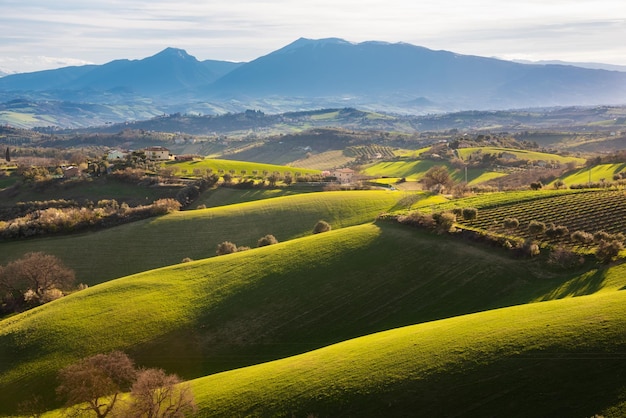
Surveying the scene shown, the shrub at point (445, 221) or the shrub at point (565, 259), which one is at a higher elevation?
the shrub at point (445, 221)

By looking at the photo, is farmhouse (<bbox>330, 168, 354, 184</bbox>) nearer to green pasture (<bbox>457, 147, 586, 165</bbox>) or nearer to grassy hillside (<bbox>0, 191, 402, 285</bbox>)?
grassy hillside (<bbox>0, 191, 402, 285</bbox>)

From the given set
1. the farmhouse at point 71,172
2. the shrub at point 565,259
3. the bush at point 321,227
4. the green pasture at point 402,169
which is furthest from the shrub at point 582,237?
the green pasture at point 402,169

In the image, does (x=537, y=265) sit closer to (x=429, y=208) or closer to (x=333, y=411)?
(x=429, y=208)

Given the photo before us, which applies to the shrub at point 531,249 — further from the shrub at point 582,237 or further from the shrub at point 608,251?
the shrub at point 608,251

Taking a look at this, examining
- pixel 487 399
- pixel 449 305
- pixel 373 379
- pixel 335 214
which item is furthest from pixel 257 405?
pixel 335 214

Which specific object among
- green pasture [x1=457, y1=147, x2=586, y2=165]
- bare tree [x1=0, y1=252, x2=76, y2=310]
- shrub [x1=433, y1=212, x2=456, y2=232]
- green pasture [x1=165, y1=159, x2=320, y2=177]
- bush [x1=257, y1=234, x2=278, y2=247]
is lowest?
bare tree [x1=0, y1=252, x2=76, y2=310]

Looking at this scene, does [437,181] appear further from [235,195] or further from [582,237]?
[582,237]

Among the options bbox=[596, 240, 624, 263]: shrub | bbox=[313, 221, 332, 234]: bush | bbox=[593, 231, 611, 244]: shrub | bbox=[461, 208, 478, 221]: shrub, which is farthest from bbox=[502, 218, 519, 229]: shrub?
bbox=[313, 221, 332, 234]: bush

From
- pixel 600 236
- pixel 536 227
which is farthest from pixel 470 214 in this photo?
pixel 600 236
